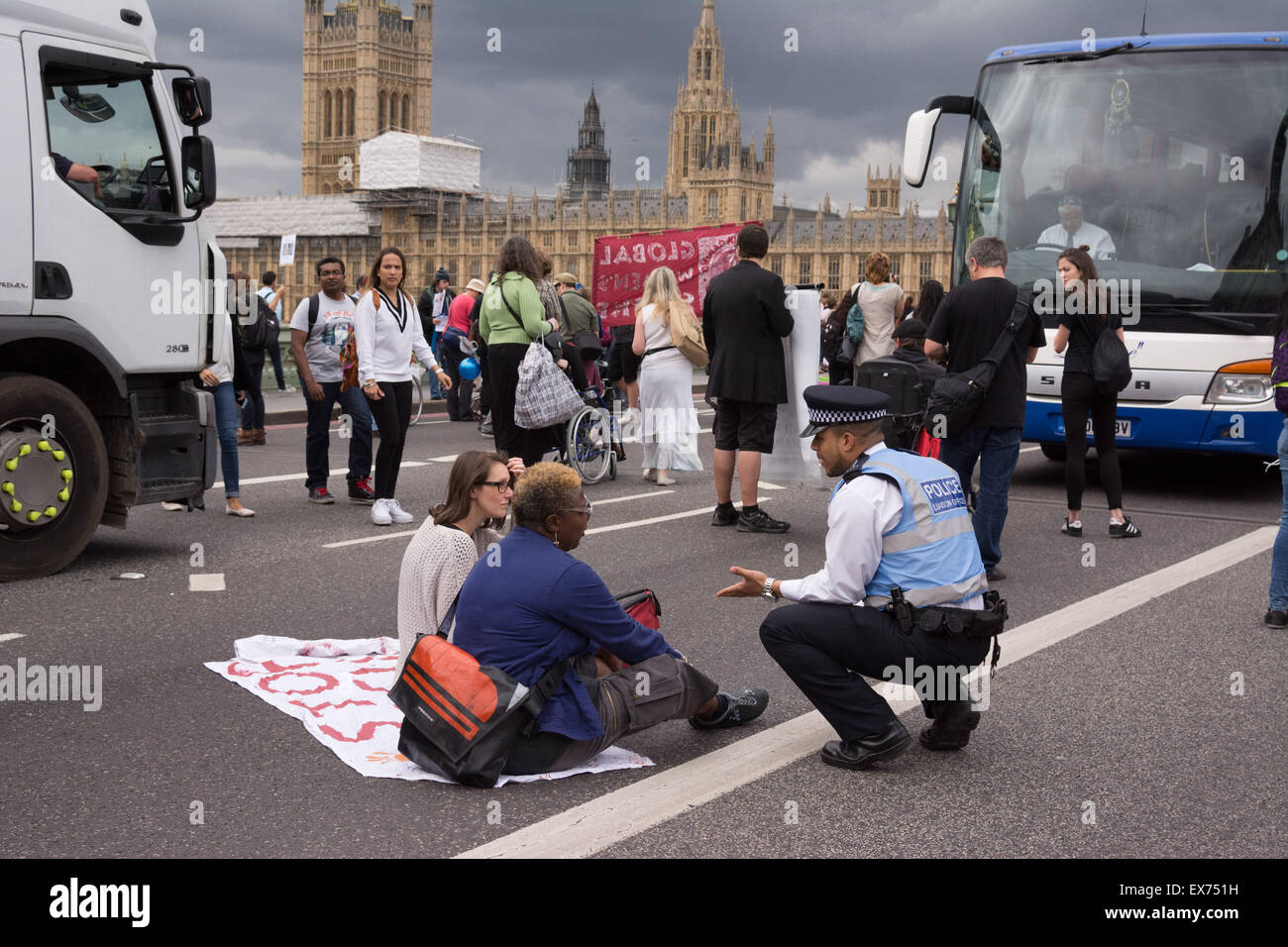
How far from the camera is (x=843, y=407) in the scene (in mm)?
4703

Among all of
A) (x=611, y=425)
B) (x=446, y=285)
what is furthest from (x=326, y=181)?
(x=611, y=425)

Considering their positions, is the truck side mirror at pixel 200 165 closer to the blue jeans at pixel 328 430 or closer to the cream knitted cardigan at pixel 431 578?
the blue jeans at pixel 328 430

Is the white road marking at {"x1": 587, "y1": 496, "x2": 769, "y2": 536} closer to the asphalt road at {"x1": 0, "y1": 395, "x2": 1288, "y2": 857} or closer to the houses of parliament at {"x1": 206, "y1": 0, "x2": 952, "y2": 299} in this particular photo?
the asphalt road at {"x1": 0, "y1": 395, "x2": 1288, "y2": 857}

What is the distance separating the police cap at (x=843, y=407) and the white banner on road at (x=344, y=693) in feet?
4.30

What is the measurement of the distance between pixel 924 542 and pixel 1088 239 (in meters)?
7.93

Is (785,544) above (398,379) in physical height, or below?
below

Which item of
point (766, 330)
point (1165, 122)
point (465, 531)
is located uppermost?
point (1165, 122)

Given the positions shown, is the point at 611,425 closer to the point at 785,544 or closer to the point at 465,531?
the point at 785,544

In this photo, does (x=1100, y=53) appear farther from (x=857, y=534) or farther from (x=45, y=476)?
(x=45, y=476)

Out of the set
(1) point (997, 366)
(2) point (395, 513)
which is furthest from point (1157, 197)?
(2) point (395, 513)

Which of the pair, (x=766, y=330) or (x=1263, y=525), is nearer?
(x=766, y=330)

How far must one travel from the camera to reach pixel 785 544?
9.08 m

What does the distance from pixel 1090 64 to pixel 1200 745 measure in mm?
8379

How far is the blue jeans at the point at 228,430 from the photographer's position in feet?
32.6
